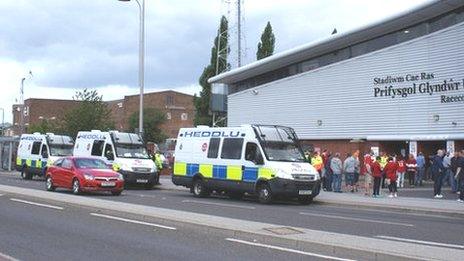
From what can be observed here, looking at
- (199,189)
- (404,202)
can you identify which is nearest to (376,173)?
(404,202)

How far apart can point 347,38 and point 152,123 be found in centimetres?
5751

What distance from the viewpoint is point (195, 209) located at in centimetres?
1814

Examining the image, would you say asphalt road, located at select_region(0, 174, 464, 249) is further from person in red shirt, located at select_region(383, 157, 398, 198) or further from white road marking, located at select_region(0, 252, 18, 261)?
white road marking, located at select_region(0, 252, 18, 261)

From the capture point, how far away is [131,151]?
3003 centimetres

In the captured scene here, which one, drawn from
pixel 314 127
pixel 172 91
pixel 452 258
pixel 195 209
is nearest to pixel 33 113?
pixel 172 91

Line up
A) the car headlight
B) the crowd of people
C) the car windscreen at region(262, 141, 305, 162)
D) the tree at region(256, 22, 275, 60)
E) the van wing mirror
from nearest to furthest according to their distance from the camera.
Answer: the van wing mirror → the car windscreen at region(262, 141, 305, 162) → the car headlight → the crowd of people → the tree at region(256, 22, 275, 60)

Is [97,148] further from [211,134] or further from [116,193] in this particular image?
[211,134]

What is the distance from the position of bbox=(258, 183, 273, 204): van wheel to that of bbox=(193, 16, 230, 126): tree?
146 feet

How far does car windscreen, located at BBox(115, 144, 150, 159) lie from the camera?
2967 cm

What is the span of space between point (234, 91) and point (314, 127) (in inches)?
417

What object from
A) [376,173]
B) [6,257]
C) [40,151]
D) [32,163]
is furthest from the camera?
[32,163]

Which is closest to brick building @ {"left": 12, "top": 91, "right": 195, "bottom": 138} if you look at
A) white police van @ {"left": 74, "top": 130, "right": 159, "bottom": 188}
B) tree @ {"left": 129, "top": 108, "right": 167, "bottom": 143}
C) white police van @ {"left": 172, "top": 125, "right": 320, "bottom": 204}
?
tree @ {"left": 129, "top": 108, "right": 167, "bottom": 143}

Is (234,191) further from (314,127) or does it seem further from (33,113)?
(33,113)

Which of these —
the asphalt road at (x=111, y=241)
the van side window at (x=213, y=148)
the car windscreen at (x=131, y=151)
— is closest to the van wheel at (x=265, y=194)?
the van side window at (x=213, y=148)
